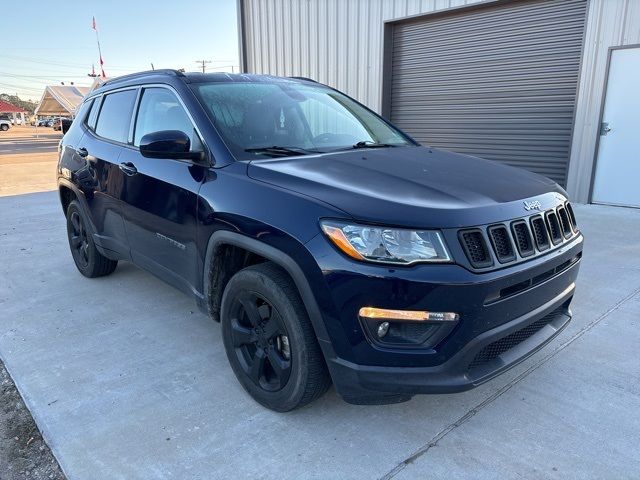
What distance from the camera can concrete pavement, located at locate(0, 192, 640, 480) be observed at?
2174 millimetres

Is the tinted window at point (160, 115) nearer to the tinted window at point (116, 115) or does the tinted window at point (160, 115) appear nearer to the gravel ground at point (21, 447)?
the tinted window at point (116, 115)

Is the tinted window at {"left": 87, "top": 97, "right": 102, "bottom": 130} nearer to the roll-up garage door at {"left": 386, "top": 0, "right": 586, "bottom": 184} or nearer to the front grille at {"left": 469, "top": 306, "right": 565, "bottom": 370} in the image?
the front grille at {"left": 469, "top": 306, "right": 565, "bottom": 370}

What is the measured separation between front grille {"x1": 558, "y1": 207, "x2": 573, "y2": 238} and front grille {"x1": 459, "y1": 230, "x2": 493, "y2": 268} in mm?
781

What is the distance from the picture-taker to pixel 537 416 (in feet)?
8.12

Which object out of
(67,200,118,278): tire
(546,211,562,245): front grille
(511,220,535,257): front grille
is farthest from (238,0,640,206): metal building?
(67,200,118,278): tire

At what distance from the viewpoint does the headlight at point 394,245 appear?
1980 millimetres

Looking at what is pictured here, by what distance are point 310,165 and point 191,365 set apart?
1.50 metres

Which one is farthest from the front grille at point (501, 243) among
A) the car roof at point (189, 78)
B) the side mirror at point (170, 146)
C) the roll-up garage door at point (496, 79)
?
the roll-up garage door at point (496, 79)

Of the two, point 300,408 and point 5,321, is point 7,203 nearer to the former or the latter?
point 5,321

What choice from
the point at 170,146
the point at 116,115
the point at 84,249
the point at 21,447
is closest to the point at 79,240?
the point at 84,249

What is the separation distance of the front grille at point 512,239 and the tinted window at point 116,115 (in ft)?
9.14

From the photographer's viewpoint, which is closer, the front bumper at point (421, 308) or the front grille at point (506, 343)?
the front bumper at point (421, 308)

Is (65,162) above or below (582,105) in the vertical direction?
below

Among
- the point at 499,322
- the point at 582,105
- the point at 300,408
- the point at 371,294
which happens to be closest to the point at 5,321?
the point at 300,408
